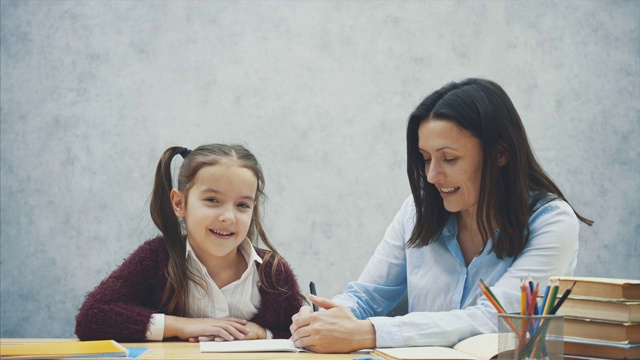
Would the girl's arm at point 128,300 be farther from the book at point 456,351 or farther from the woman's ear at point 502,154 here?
the woman's ear at point 502,154

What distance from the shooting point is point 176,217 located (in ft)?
5.79

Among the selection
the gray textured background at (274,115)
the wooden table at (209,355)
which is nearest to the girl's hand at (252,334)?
the wooden table at (209,355)

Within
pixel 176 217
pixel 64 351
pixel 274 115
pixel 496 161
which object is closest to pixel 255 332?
pixel 176 217

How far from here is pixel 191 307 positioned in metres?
1.65

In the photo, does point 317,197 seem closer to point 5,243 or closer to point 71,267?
point 71,267

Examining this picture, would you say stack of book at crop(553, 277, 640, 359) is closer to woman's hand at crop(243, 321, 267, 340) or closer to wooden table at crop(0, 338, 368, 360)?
wooden table at crop(0, 338, 368, 360)

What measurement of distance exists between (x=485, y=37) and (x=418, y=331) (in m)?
2.34

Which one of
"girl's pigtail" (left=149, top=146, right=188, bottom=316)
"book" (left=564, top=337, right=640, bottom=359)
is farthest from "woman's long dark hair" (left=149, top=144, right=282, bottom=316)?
"book" (left=564, top=337, right=640, bottom=359)

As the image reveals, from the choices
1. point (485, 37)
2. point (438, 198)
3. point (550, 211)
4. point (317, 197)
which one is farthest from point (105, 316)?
point (485, 37)

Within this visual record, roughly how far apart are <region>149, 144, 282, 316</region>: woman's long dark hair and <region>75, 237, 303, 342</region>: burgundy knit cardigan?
18 mm

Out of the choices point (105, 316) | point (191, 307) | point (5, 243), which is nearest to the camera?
point (105, 316)

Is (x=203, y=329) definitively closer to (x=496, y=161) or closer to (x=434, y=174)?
(x=434, y=174)

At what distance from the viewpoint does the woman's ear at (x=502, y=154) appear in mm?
1637

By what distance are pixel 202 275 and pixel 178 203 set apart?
0.66 ft
